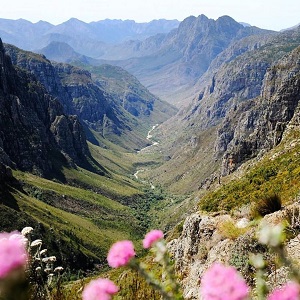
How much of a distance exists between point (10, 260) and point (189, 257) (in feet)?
78.9

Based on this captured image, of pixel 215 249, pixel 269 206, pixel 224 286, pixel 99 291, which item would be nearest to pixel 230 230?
pixel 215 249

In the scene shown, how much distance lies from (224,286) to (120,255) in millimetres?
1369

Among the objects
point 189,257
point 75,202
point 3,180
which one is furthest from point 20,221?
point 189,257

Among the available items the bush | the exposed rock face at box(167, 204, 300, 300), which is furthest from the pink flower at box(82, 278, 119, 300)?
the bush

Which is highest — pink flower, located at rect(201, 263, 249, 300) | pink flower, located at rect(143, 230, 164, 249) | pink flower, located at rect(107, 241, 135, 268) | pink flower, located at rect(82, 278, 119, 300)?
pink flower, located at rect(201, 263, 249, 300)

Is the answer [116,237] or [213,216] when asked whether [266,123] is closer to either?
[116,237]

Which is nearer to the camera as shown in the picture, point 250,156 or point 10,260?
point 10,260

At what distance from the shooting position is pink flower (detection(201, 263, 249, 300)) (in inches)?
114

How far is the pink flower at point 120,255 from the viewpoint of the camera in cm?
400

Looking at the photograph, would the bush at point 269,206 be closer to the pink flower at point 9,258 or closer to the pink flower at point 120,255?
the pink flower at point 120,255

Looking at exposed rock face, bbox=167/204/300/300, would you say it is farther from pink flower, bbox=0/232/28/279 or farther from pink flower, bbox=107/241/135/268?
pink flower, bbox=0/232/28/279

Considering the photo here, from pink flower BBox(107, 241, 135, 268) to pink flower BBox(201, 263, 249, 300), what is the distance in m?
1.10

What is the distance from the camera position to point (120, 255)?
159 inches

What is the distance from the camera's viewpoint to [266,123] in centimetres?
13250
